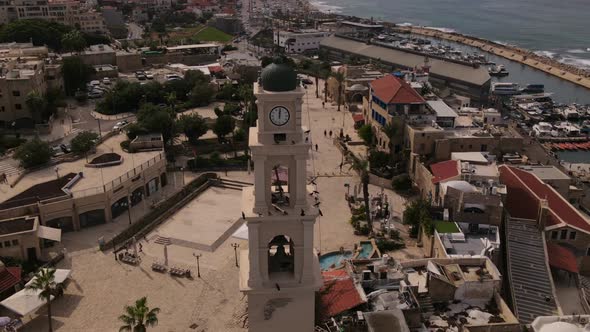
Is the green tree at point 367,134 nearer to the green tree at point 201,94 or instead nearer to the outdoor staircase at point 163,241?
the green tree at point 201,94

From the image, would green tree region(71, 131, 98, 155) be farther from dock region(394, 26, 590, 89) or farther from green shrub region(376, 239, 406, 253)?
dock region(394, 26, 590, 89)

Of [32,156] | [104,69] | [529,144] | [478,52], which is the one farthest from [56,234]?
[478,52]

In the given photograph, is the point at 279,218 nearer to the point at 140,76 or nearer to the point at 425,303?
the point at 425,303

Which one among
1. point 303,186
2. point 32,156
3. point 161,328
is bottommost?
point 161,328

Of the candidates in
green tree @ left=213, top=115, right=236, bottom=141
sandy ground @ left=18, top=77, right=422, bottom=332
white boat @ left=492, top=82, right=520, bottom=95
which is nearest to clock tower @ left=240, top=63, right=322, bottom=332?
sandy ground @ left=18, top=77, right=422, bottom=332

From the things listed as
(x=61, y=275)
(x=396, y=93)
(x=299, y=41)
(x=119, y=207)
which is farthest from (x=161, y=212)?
(x=299, y=41)

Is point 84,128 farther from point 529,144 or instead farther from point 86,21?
point 86,21
